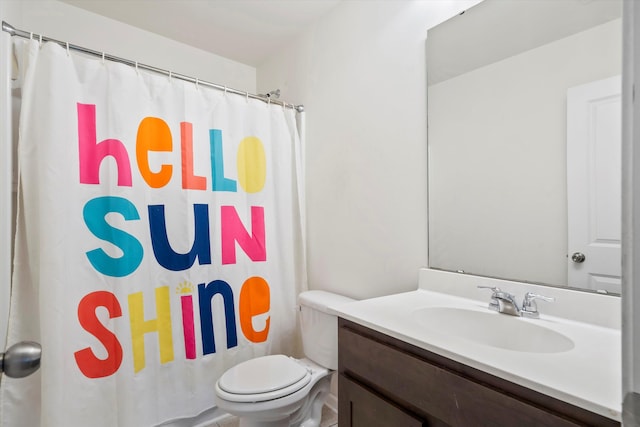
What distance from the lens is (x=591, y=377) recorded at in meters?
0.65

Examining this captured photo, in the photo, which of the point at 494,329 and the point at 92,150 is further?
the point at 92,150

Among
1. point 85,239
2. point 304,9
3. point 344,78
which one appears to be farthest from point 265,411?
point 304,9

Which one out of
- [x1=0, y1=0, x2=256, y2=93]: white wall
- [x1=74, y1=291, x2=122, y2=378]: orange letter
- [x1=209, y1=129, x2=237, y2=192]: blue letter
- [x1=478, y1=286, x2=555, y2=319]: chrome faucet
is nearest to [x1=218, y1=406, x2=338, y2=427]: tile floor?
[x1=74, y1=291, x2=122, y2=378]: orange letter

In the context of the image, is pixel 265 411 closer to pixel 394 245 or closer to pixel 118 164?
pixel 394 245

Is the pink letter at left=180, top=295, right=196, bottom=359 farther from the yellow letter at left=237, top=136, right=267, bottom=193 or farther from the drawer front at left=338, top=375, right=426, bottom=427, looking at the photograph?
the drawer front at left=338, top=375, right=426, bottom=427

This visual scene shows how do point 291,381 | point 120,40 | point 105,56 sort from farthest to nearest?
point 120,40 → point 105,56 → point 291,381

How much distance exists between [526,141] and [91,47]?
92.6 inches

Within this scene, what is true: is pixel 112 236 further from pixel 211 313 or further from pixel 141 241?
pixel 211 313

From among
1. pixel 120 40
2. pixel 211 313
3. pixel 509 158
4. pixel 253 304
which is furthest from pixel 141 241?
pixel 509 158

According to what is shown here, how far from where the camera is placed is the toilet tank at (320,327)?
157cm

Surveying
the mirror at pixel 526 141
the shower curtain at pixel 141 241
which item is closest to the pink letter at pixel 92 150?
the shower curtain at pixel 141 241

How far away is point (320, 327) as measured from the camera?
64.6 inches

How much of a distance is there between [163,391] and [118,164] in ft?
3.73

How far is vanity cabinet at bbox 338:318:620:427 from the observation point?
63 centimetres
